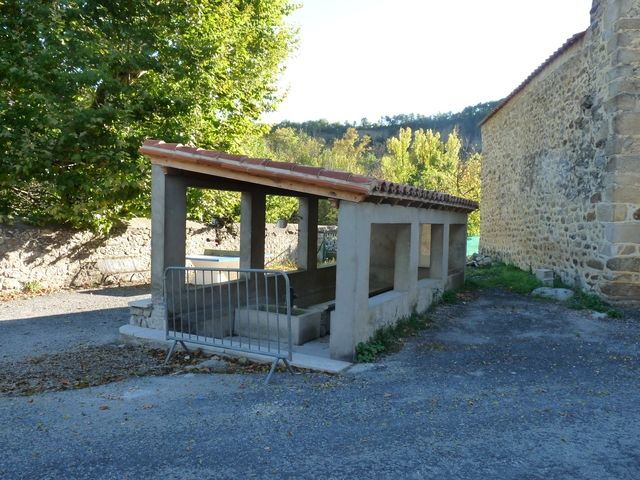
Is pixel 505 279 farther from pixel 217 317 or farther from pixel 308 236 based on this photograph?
pixel 217 317

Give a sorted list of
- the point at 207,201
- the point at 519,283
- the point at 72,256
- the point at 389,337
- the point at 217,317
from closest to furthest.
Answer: the point at 389,337
the point at 217,317
the point at 519,283
the point at 72,256
the point at 207,201

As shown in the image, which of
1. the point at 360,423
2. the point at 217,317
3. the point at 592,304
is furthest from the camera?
the point at 592,304

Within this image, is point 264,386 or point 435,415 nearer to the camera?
point 435,415

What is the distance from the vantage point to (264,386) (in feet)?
15.4

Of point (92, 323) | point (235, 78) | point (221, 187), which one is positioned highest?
point (235, 78)

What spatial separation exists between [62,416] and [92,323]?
4.37m

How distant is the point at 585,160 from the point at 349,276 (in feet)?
22.6

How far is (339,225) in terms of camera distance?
5.23 meters

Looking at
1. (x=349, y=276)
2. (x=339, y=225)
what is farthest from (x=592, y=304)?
(x=339, y=225)

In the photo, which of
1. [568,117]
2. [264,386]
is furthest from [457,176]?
[264,386]

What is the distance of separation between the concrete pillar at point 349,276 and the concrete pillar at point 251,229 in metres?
2.98

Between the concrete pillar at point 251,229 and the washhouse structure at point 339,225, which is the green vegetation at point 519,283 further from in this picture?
the concrete pillar at point 251,229

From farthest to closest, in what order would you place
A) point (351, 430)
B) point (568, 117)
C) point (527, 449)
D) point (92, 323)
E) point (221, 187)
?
point (568, 117) → point (92, 323) → point (221, 187) → point (351, 430) → point (527, 449)

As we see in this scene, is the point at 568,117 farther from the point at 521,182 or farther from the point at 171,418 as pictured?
the point at 171,418
